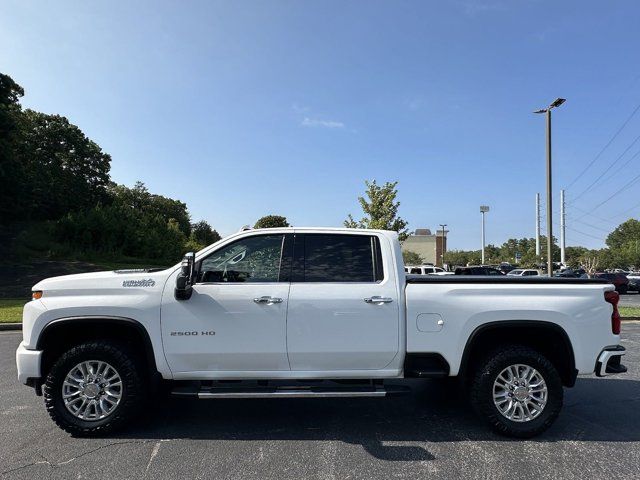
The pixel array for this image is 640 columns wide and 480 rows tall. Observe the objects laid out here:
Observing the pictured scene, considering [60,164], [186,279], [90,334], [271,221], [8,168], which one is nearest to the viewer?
[186,279]

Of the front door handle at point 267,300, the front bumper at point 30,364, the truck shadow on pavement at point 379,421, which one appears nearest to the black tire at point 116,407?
the front bumper at point 30,364

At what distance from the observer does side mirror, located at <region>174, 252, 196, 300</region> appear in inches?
163

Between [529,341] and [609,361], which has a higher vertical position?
[529,341]

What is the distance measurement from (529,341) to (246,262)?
2.96 m

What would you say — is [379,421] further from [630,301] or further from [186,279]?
[630,301]

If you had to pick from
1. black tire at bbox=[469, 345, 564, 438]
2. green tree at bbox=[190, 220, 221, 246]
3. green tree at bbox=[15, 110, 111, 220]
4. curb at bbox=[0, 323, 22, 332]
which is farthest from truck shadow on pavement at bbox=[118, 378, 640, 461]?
green tree at bbox=[190, 220, 221, 246]

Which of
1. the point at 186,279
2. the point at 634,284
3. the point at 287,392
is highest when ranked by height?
the point at 634,284

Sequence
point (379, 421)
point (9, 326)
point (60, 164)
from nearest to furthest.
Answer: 1. point (379, 421)
2. point (9, 326)
3. point (60, 164)

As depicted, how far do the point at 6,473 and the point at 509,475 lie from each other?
12.9 feet

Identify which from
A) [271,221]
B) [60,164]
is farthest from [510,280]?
[271,221]

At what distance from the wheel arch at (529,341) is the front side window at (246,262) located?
203 cm

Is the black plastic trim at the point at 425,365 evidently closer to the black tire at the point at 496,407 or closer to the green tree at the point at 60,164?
the black tire at the point at 496,407

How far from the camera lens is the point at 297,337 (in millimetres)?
4262

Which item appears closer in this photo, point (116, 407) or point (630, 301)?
point (116, 407)
